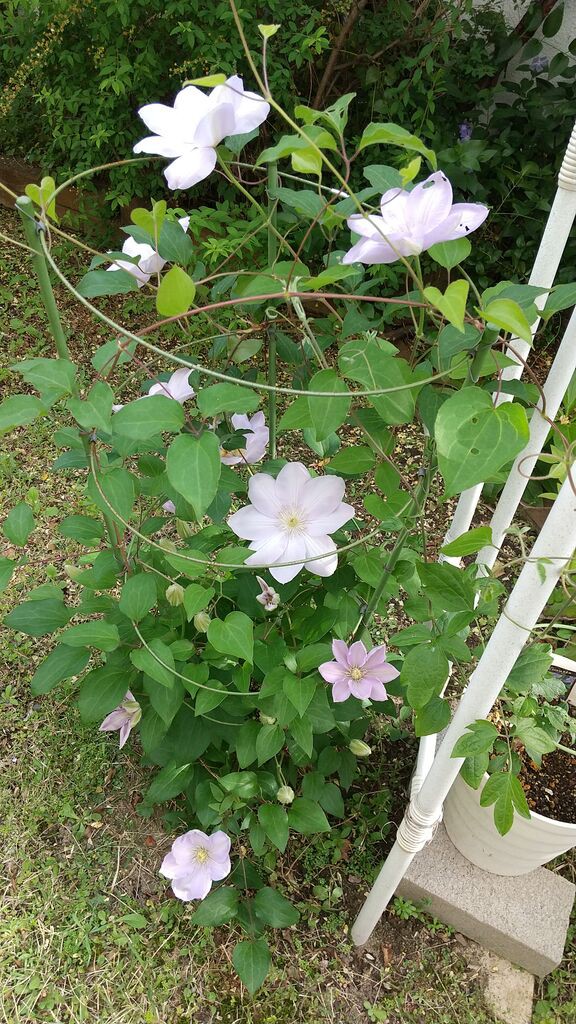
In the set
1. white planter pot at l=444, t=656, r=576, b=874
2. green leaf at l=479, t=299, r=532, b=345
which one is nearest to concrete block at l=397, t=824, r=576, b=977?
white planter pot at l=444, t=656, r=576, b=874

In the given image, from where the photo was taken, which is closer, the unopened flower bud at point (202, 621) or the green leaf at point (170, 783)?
the unopened flower bud at point (202, 621)

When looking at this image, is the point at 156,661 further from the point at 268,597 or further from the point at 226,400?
the point at 226,400

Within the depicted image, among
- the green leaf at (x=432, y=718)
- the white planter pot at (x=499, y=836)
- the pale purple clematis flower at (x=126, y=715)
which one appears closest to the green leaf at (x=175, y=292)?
the green leaf at (x=432, y=718)

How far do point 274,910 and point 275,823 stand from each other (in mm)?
191

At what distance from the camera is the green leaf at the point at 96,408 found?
0.69 metres

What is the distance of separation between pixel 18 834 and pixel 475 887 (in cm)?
89

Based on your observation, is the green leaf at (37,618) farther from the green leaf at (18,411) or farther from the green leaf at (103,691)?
the green leaf at (18,411)

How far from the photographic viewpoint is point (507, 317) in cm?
53

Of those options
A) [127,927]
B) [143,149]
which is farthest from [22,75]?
[127,927]

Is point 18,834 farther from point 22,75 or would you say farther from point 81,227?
point 22,75

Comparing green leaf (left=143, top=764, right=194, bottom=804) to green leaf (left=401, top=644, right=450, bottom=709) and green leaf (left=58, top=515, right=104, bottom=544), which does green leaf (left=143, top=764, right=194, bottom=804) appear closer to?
green leaf (left=58, top=515, right=104, bottom=544)

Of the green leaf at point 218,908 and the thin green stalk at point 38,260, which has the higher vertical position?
the thin green stalk at point 38,260

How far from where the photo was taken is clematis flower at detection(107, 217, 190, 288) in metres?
0.77

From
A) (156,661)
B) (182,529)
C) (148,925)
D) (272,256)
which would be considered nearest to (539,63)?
(272,256)
